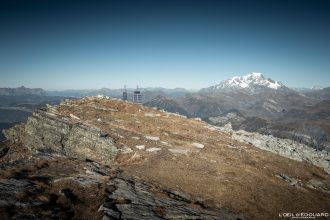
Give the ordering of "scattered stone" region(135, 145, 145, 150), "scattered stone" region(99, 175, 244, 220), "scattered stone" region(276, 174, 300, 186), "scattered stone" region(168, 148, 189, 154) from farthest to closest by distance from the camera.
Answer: "scattered stone" region(168, 148, 189, 154) < "scattered stone" region(135, 145, 145, 150) < "scattered stone" region(276, 174, 300, 186) < "scattered stone" region(99, 175, 244, 220)

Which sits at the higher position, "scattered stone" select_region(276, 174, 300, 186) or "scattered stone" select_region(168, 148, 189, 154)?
"scattered stone" select_region(168, 148, 189, 154)

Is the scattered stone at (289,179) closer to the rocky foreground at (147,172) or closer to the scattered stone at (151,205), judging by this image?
the rocky foreground at (147,172)

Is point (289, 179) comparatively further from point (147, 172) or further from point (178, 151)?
point (147, 172)

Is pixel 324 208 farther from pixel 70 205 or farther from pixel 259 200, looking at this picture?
pixel 70 205

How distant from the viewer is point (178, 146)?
1383 inches

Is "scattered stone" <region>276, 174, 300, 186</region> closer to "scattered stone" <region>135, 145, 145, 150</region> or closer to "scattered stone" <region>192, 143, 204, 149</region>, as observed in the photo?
"scattered stone" <region>192, 143, 204, 149</region>

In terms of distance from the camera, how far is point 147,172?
26.5m

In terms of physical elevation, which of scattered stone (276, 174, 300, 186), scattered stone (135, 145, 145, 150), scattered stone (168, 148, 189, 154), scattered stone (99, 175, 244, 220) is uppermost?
scattered stone (135, 145, 145, 150)

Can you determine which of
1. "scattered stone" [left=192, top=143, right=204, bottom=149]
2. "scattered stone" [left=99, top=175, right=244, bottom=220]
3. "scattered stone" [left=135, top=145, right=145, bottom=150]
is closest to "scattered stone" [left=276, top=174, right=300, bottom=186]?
"scattered stone" [left=192, top=143, right=204, bottom=149]

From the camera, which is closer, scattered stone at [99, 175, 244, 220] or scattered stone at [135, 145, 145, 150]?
scattered stone at [99, 175, 244, 220]

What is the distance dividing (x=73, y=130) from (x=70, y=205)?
2156cm

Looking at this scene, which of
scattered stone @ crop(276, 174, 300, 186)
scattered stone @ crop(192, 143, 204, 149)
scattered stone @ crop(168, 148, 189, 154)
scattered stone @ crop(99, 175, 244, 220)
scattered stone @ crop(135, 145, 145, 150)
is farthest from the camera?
scattered stone @ crop(192, 143, 204, 149)

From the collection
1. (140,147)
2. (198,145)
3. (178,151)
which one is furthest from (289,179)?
(140,147)

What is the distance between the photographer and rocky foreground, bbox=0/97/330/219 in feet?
60.0
